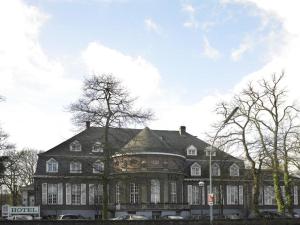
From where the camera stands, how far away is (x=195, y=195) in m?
85.6

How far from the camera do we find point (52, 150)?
8306 centimetres

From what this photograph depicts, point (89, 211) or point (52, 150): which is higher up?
point (52, 150)

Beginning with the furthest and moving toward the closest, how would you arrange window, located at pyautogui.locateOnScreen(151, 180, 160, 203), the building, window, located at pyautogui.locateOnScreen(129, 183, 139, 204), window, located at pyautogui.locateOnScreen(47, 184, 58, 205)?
window, located at pyautogui.locateOnScreen(47, 184, 58, 205) < window, located at pyautogui.locateOnScreen(129, 183, 139, 204) < window, located at pyautogui.locateOnScreen(151, 180, 160, 203) < the building

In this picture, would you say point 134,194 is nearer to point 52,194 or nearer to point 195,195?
point 195,195

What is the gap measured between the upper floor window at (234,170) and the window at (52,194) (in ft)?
91.3

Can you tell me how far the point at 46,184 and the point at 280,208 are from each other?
37968mm

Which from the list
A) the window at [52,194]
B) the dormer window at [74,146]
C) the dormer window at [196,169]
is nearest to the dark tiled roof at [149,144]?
the dormer window at [196,169]

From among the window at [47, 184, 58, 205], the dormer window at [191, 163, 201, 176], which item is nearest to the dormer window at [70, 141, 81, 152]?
the window at [47, 184, 58, 205]

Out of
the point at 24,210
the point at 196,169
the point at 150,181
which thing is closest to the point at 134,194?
the point at 150,181

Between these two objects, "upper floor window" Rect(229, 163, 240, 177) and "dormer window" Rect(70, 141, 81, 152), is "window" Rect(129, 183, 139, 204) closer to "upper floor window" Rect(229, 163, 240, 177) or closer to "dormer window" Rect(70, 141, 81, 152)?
"dormer window" Rect(70, 141, 81, 152)

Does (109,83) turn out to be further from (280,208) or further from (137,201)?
(137,201)

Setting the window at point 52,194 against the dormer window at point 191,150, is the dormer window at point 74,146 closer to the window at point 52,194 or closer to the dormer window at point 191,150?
the window at point 52,194

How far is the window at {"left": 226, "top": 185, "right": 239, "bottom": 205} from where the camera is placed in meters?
88.4

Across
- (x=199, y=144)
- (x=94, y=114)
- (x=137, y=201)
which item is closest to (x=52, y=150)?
(x=137, y=201)
